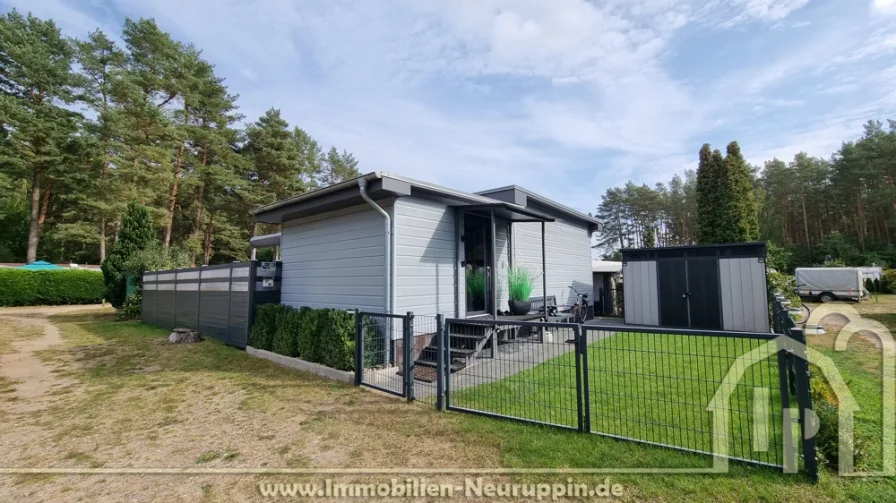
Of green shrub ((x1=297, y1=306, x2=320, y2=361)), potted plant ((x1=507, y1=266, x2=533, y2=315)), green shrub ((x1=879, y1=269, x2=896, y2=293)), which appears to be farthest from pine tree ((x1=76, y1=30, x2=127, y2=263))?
green shrub ((x1=879, y1=269, x2=896, y2=293))

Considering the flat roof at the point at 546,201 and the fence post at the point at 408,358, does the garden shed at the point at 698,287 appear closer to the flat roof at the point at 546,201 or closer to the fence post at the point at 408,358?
the flat roof at the point at 546,201

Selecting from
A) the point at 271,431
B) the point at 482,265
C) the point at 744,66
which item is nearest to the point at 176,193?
the point at 482,265

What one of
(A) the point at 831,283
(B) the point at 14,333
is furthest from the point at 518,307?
(A) the point at 831,283

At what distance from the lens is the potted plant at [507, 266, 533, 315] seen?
734cm

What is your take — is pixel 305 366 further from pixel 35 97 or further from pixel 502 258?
pixel 35 97

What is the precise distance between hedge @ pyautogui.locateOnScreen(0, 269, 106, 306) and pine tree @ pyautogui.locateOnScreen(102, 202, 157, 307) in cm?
443

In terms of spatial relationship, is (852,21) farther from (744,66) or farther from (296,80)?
(296,80)

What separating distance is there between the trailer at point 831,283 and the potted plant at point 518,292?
17.9m

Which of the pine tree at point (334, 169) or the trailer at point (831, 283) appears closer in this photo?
the trailer at point (831, 283)

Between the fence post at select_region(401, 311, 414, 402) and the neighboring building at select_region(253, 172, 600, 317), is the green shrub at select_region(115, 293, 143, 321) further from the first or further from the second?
the fence post at select_region(401, 311, 414, 402)

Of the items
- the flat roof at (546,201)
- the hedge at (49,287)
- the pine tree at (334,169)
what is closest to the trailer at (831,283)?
the flat roof at (546,201)

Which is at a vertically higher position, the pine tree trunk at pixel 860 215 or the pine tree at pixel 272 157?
the pine tree at pixel 272 157

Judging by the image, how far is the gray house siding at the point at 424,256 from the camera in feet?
19.1

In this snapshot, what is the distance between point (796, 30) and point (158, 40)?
26.5 m
